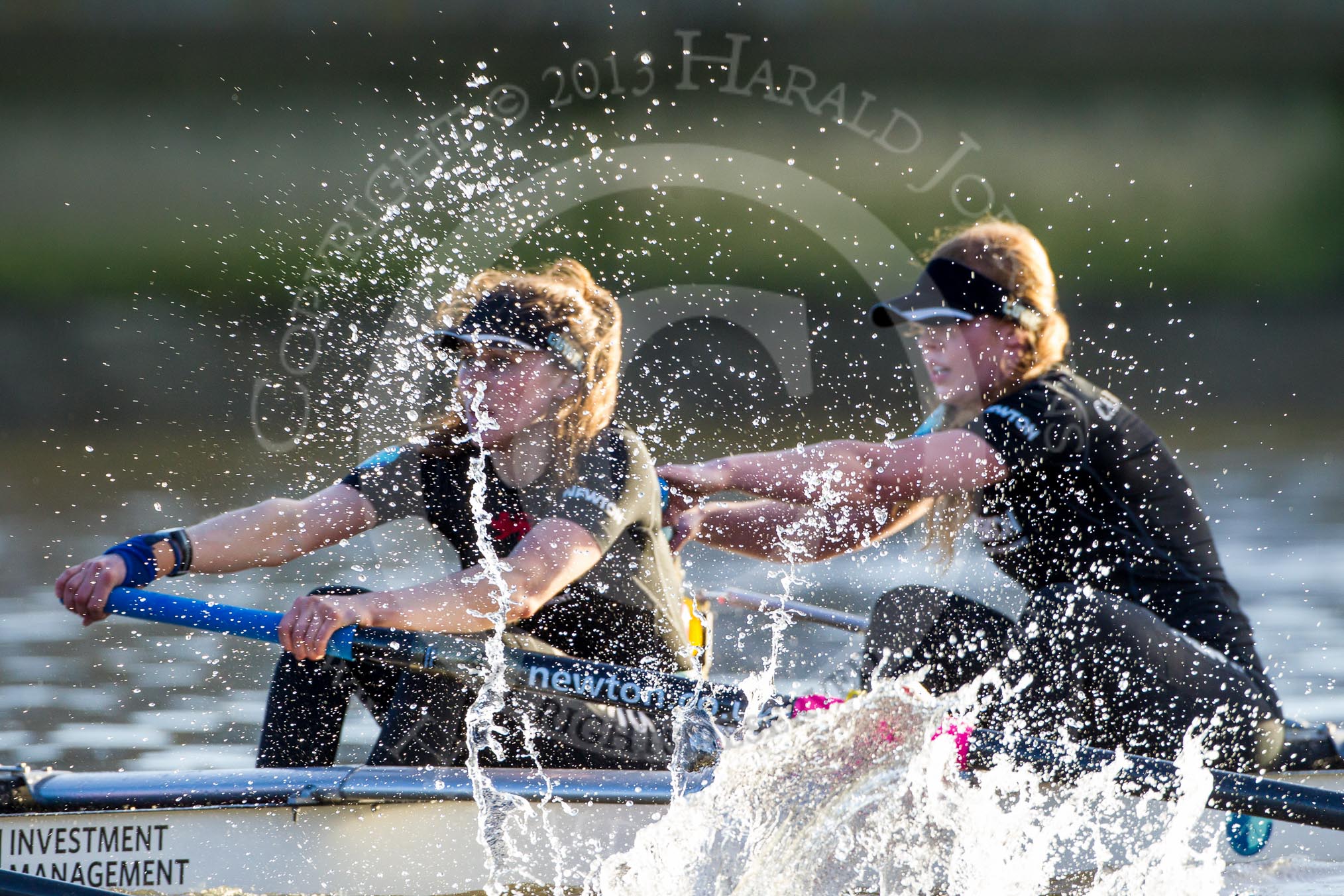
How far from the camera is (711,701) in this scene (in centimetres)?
304

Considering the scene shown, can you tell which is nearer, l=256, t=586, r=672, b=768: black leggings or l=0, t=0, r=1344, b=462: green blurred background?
l=256, t=586, r=672, b=768: black leggings

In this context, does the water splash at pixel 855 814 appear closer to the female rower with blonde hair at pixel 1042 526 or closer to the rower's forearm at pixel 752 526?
the female rower with blonde hair at pixel 1042 526

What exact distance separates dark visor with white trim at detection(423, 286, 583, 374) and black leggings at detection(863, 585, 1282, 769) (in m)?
0.91

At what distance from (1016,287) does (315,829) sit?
188cm

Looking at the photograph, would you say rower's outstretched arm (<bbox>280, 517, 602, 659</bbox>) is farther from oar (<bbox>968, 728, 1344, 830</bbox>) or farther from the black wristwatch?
oar (<bbox>968, 728, 1344, 830</bbox>)

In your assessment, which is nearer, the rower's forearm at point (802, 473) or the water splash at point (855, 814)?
the water splash at point (855, 814)

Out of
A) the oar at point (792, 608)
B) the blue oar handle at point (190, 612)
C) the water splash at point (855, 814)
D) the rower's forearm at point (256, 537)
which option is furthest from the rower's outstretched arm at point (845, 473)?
the blue oar handle at point (190, 612)

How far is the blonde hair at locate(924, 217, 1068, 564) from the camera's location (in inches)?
135

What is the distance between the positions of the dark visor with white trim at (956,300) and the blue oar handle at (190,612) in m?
1.55

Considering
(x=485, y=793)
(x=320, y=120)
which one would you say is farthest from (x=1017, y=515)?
(x=320, y=120)

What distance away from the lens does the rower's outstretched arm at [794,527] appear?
3789 millimetres

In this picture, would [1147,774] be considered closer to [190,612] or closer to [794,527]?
[794,527]

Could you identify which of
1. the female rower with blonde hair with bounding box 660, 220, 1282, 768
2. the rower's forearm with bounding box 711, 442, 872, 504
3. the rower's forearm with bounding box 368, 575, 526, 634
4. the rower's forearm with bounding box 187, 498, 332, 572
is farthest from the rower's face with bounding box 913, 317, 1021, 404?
A: the rower's forearm with bounding box 187, 498, 332, 572

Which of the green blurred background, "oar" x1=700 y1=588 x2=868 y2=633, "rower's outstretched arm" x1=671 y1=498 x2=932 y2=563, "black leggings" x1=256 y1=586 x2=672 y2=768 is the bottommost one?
"black leggings" x1=256 y1=586 x2=672 y2=768
